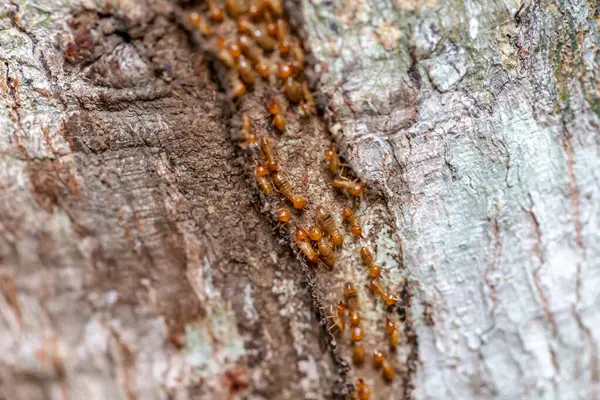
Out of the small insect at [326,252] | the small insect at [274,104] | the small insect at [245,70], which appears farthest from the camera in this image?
the small insect at [326,252]

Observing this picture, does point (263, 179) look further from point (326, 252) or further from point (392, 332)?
point (392, 332)

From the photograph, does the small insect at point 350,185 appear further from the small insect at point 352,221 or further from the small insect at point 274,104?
the small insect at point 274,104

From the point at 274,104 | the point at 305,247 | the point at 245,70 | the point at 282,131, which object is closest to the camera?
the point at 245,70

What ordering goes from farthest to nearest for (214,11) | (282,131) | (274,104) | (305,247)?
(305,247) < (282,131) < (274,104) < (214,11)

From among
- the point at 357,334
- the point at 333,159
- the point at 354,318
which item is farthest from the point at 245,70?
the point at 357,334

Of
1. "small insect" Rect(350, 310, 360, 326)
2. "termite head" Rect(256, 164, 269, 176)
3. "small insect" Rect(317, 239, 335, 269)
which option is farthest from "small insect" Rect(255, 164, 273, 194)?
"small insect" Rect(350, 310, 360, 326)

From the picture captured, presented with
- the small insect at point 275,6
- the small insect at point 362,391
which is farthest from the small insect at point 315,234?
the small insect at point 275,6

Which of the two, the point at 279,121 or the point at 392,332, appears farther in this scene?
the point at 392,332

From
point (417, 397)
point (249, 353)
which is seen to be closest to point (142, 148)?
point (249, 353)
